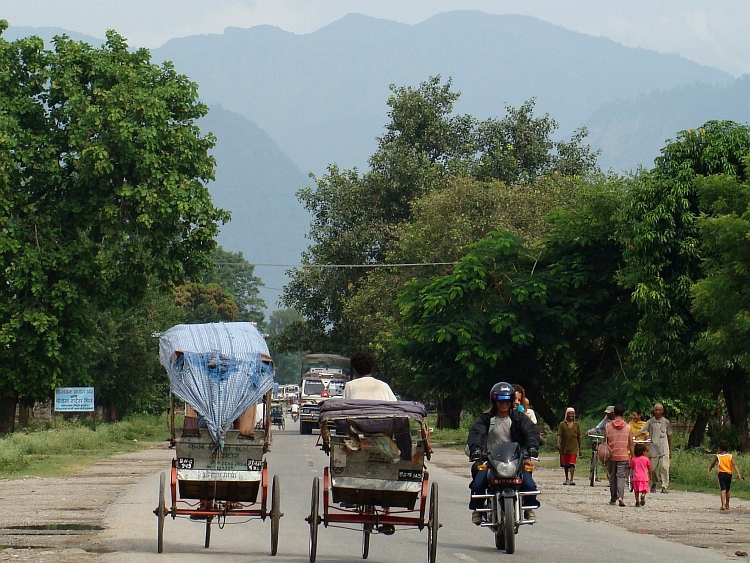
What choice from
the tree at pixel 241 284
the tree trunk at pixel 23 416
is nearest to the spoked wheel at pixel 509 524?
the tree trunk at pixel 23 416

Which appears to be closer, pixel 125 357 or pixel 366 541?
pixel 366 541

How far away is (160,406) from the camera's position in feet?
230

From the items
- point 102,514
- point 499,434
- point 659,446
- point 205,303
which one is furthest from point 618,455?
point 205,303

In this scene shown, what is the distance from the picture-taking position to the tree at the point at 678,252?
33844mm

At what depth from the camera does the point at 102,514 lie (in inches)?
658

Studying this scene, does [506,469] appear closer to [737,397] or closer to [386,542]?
[386,542]

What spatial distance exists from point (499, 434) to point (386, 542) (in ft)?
7.60

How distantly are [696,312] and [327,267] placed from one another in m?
37.7

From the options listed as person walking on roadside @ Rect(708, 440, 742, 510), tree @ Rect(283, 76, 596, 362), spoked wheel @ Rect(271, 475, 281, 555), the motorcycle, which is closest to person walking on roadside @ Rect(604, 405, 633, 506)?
person walking on roadside @ Rect(708, 440, 742, 510)

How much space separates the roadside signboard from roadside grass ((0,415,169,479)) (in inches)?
35.3

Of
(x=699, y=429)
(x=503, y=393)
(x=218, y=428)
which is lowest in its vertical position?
(x=699, y=429)

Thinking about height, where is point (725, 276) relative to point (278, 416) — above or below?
above

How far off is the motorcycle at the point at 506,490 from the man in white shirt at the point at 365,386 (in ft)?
5.01

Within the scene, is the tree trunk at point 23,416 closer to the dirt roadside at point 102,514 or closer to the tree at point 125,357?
the tree at point 125,357
